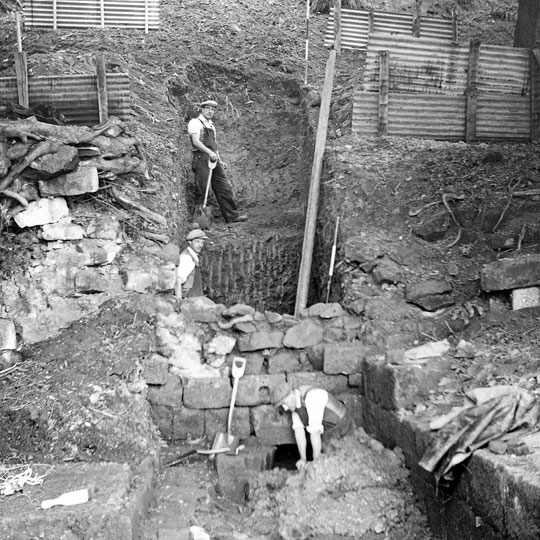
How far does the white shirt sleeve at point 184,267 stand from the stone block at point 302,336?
1.50 metres

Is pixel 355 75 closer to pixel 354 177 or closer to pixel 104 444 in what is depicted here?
pixel 354 177

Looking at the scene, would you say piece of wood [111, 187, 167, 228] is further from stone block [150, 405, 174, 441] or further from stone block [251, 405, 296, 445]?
stone block [251, 405, 296, 445]

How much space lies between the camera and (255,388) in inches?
322

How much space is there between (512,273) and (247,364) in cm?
310

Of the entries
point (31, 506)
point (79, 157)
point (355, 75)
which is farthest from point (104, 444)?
point (355, 75)

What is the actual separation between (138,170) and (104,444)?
3709 millimetres

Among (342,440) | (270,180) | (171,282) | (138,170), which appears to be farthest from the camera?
(270,180)

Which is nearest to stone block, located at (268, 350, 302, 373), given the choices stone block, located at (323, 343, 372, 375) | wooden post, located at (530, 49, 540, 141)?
stone block, located at (323, 343, 372, 375)

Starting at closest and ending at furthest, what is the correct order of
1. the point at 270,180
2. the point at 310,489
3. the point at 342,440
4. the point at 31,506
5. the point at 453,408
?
1. the point at 31,506
2. the point at 453,408
3. the point at 310,489
4. the point at 342,440
5. the point at 270,180

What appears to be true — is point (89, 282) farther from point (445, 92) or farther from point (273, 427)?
point (445, 92)

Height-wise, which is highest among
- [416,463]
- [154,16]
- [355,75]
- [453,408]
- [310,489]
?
[154,16]

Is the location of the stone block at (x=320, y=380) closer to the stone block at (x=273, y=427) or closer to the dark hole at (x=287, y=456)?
the stone block at (x=273, y=427)

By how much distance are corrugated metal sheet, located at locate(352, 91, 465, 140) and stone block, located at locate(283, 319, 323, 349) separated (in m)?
3.63

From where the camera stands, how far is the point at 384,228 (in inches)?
377
